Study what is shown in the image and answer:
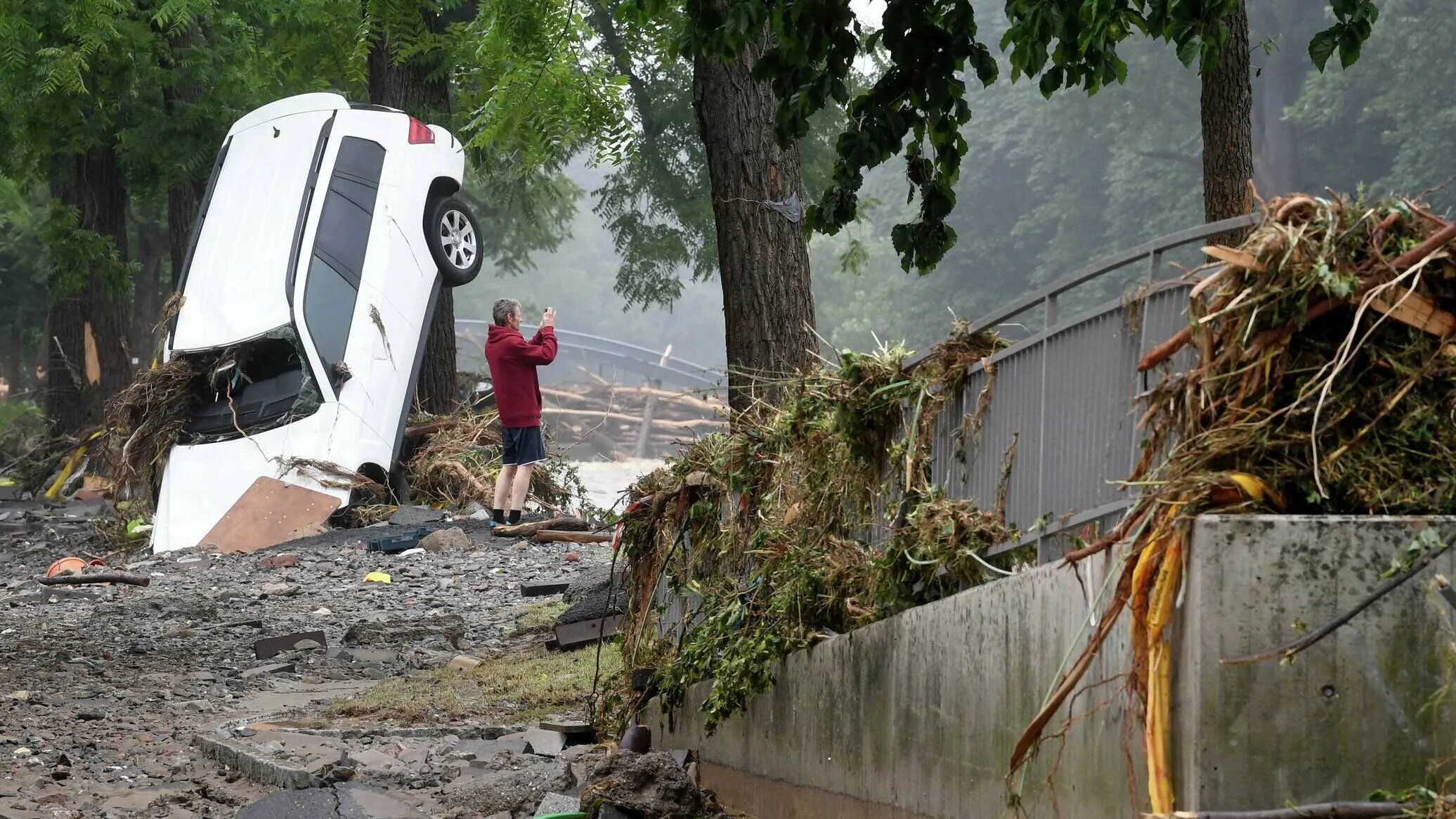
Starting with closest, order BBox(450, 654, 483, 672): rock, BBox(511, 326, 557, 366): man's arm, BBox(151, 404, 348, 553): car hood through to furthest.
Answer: BBox(450, 654, 483, 672): rock
BBox(511, 326, 557, 366): man's arm
BBox(151, 404, 348, 553): car hood

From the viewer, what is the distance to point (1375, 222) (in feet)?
10.5

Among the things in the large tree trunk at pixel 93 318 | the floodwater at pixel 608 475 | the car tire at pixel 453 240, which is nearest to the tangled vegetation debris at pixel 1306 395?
the car tire at pixel 453 240

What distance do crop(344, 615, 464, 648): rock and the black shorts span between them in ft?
12.0

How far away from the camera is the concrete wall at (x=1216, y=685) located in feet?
9.64

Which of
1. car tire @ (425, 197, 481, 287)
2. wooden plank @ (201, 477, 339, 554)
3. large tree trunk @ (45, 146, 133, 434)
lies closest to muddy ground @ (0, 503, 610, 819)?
wooden plank @ (201, 477, 339, 554)

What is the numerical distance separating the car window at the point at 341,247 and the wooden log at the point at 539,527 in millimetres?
2771

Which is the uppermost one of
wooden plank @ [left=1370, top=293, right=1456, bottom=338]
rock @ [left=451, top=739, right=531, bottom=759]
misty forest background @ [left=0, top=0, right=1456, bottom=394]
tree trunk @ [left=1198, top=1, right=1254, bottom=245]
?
misty forest background @ [left=0, top=0, right=1456, bottom=394]

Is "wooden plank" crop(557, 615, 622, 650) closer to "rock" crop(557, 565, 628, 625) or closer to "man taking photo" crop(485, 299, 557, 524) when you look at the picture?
"rock" crop(557, 565, 628, 625)

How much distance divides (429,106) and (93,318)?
8041mm

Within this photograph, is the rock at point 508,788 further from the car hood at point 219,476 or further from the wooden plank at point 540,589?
the car hood at point 219,476

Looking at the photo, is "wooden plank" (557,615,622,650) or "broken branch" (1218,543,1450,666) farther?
"wooden plank" (557,615,622,650)

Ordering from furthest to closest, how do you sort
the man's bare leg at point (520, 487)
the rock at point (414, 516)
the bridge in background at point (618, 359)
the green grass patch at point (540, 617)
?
the bridge in background at point (618, 359) < the rock at point (414, 516) < the man's bare leg at point (520, 487) < the green grass patch at point (540, 617)

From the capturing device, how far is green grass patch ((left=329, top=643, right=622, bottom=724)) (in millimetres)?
7406

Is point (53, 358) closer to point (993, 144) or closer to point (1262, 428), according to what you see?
point (1262, 428)
